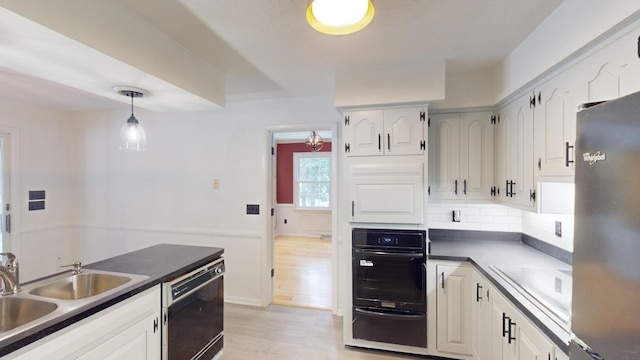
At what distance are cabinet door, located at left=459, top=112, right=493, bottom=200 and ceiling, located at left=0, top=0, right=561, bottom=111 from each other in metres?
0.45

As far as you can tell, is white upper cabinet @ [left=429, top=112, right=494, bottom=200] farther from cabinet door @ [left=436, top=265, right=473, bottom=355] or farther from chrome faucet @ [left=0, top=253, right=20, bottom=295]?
chrome faucet @ [left=0, top=253, right=20, bottom=295]

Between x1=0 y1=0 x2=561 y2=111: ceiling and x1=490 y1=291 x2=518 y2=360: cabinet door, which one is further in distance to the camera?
x1=490 y1=291 x2=518 y2=360: cabinet door

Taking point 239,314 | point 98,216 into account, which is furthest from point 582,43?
Answer: point 98,216

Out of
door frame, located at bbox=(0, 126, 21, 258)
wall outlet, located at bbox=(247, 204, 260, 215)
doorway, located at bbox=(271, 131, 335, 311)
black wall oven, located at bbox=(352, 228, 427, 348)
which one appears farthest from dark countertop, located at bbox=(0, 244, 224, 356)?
doorway, located at bbox=(271, 131, 335, 311)

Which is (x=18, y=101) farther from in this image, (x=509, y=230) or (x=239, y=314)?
(x=509, y=230)

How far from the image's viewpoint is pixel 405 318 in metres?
2.33

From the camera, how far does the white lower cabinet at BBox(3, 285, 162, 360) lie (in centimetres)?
112

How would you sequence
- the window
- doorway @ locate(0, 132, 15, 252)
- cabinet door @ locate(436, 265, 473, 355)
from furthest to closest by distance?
the window
doorway @ locate(0, 132, 15, 252)
cabinet door @ locate(436, 265, 473, 355)

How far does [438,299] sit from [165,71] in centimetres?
265

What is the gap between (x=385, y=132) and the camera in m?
2.43

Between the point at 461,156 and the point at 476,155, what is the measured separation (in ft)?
0.40

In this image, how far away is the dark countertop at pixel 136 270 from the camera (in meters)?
1.05

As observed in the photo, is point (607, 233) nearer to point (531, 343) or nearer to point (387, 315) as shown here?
point (531, 343)

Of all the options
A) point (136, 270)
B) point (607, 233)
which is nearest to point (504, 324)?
point (607, 233)
